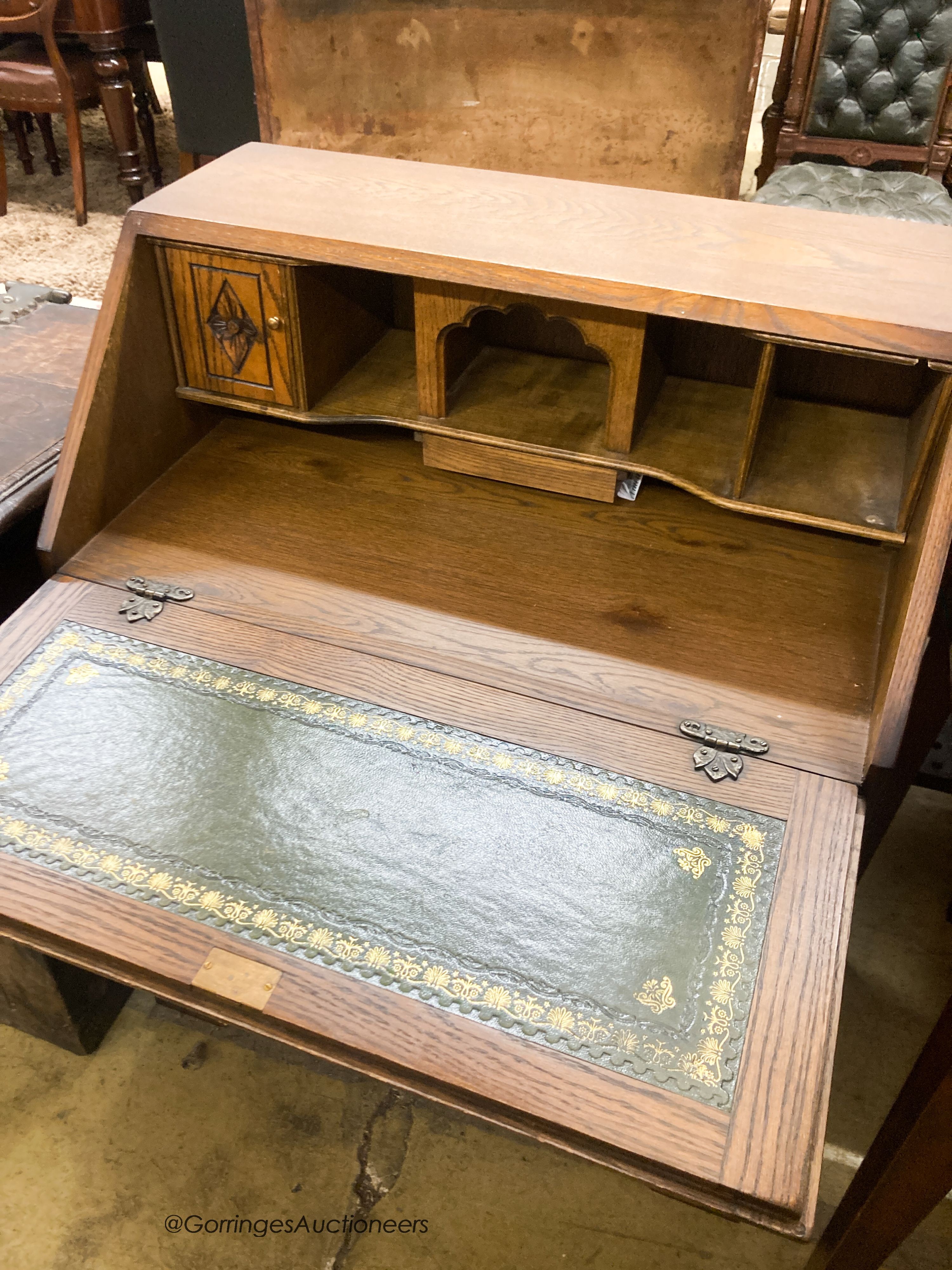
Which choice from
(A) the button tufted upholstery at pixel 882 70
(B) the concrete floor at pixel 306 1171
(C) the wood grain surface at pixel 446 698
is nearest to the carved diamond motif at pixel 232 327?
(C) the wood grain surface at pixel 446 698

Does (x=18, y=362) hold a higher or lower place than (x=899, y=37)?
lower

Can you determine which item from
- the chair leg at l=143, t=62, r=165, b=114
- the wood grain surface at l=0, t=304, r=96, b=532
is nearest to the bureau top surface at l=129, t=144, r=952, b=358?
the wood grain surface at l=0, t=304, r=96, b=532

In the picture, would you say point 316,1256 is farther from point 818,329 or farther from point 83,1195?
point 818,329

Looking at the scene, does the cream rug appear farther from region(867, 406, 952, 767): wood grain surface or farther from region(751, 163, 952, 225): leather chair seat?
region(867, 406, 952, 767): wood grain surface

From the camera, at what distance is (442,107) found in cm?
339

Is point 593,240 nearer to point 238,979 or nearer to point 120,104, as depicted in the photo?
point 238,979

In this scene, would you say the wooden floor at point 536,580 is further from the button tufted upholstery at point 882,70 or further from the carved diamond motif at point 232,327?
the button tufted upholstery at point 882,70

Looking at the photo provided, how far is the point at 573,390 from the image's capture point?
1584 mm

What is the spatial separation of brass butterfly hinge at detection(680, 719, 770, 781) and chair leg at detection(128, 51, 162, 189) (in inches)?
148

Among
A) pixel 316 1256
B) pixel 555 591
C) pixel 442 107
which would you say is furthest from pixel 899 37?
pixel 316 1256

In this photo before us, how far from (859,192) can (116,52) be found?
273cm

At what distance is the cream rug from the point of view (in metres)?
3.51

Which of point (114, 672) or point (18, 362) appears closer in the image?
point (114, 672)

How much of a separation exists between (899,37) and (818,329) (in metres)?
2.36
